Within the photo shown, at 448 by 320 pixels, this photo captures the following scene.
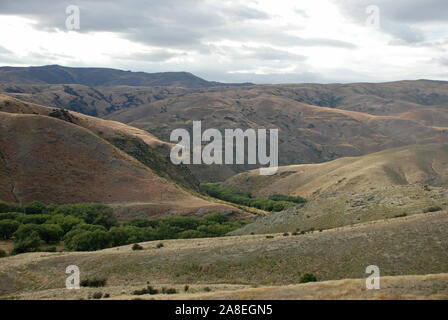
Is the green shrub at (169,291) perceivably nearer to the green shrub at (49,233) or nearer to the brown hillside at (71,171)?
the green shrub at (49,233)

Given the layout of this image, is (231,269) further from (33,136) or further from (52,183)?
(33,136)

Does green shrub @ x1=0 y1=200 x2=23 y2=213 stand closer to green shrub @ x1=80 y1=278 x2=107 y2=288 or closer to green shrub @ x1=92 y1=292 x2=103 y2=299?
green shrub @ x1=80 y1=278 x2=107 y2=288

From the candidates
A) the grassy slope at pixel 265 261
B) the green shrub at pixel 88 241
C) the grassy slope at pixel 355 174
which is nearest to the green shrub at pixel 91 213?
the green shrub at pixel 88 241

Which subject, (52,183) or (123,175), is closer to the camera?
(52,183)

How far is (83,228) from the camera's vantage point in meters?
63.0

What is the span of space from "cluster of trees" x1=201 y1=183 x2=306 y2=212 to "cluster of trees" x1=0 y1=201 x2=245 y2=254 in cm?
3250

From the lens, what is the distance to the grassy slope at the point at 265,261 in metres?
31.5

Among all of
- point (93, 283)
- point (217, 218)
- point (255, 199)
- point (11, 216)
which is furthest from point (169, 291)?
A: point (255, 199)

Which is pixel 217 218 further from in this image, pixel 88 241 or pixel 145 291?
pixel 145 291

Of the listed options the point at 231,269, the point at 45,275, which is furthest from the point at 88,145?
the point at 231,269

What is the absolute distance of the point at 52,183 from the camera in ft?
301

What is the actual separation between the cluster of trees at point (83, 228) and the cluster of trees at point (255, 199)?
32504 mm
